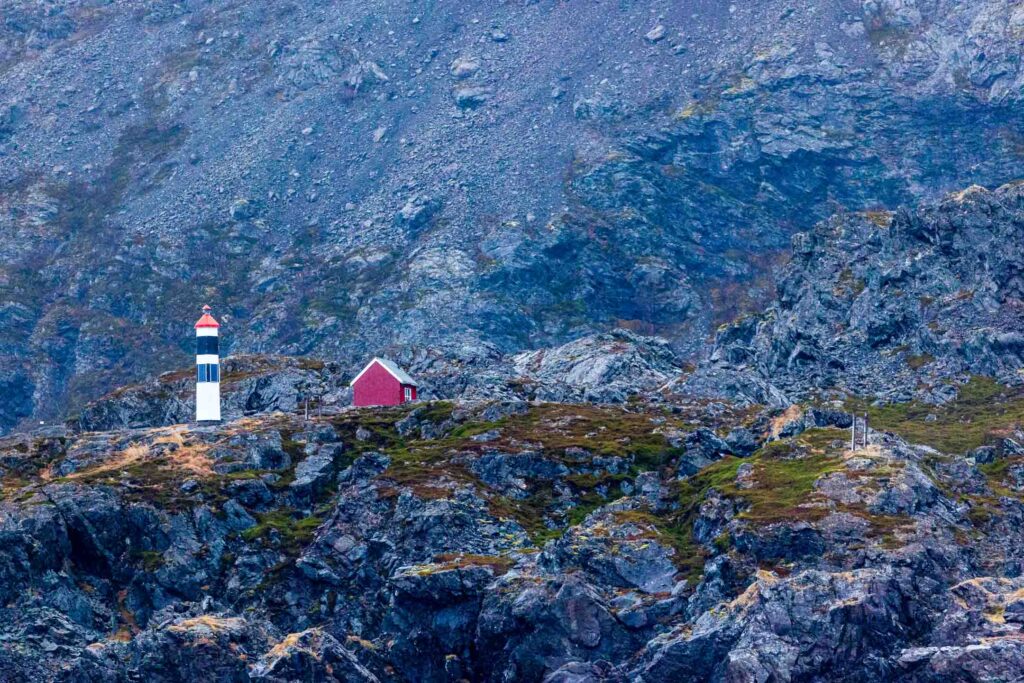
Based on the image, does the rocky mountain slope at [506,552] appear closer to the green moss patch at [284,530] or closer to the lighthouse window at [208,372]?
the green moss patch at [284,530]

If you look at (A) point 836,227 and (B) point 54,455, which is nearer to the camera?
(B) point 54,455

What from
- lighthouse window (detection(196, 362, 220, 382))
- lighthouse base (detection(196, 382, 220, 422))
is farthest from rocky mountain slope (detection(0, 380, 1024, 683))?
lighthouse window (detection(196, 362, 220, 382))

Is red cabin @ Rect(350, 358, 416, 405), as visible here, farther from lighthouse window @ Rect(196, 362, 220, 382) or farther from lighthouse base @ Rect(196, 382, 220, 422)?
lighthouse window @ Rect(196, 362, 220, 382)

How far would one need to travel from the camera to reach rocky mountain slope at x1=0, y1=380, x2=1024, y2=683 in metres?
75.6

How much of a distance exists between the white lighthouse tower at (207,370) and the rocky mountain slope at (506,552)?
6.99 feet

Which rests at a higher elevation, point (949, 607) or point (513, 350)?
point (949, 607)

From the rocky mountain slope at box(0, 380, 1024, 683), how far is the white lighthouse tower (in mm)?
2131

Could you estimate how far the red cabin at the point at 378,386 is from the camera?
392 ft

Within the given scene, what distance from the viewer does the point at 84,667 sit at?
260ft

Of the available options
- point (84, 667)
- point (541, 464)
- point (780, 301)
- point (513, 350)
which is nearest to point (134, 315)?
point (513, 350)

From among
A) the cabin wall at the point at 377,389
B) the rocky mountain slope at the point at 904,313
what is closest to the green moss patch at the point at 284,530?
the cabin wall at the point at 377,389

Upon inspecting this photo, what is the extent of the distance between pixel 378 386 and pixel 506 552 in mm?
33824

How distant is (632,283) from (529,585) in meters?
118

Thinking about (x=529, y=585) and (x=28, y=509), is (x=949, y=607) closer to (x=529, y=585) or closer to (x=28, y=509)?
(x=529, y=585)
